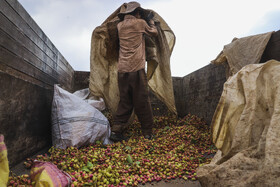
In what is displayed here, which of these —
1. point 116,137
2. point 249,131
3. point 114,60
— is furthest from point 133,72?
point 249,131

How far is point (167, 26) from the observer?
3051 millimetres

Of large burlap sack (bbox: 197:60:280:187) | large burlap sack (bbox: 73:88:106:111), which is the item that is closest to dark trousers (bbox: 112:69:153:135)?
large burlap sack (bbox: 73:88:106:111)

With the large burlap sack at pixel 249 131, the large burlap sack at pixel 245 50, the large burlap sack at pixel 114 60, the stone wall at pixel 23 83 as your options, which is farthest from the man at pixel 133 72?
the large burlap sack at pixel 249 131

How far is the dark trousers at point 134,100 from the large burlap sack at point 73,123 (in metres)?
0.37

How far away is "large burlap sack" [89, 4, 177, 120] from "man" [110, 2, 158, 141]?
293 millimetres

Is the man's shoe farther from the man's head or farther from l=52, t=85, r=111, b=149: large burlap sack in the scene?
the man's head

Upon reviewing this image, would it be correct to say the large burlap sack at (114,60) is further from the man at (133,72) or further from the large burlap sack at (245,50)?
the large burlap sack at (245,50)

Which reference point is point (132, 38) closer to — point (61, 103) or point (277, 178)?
point (61, 103)

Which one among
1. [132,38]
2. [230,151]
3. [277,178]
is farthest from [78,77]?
[277,178]

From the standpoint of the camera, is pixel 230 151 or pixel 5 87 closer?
pixel 230 151

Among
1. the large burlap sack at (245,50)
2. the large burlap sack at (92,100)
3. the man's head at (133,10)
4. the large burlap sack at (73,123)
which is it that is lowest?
the large burlap sack at (73,123)

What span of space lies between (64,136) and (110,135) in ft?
2.26

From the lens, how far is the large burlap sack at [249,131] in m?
0.95

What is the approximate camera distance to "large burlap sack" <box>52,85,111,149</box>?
216 cm
